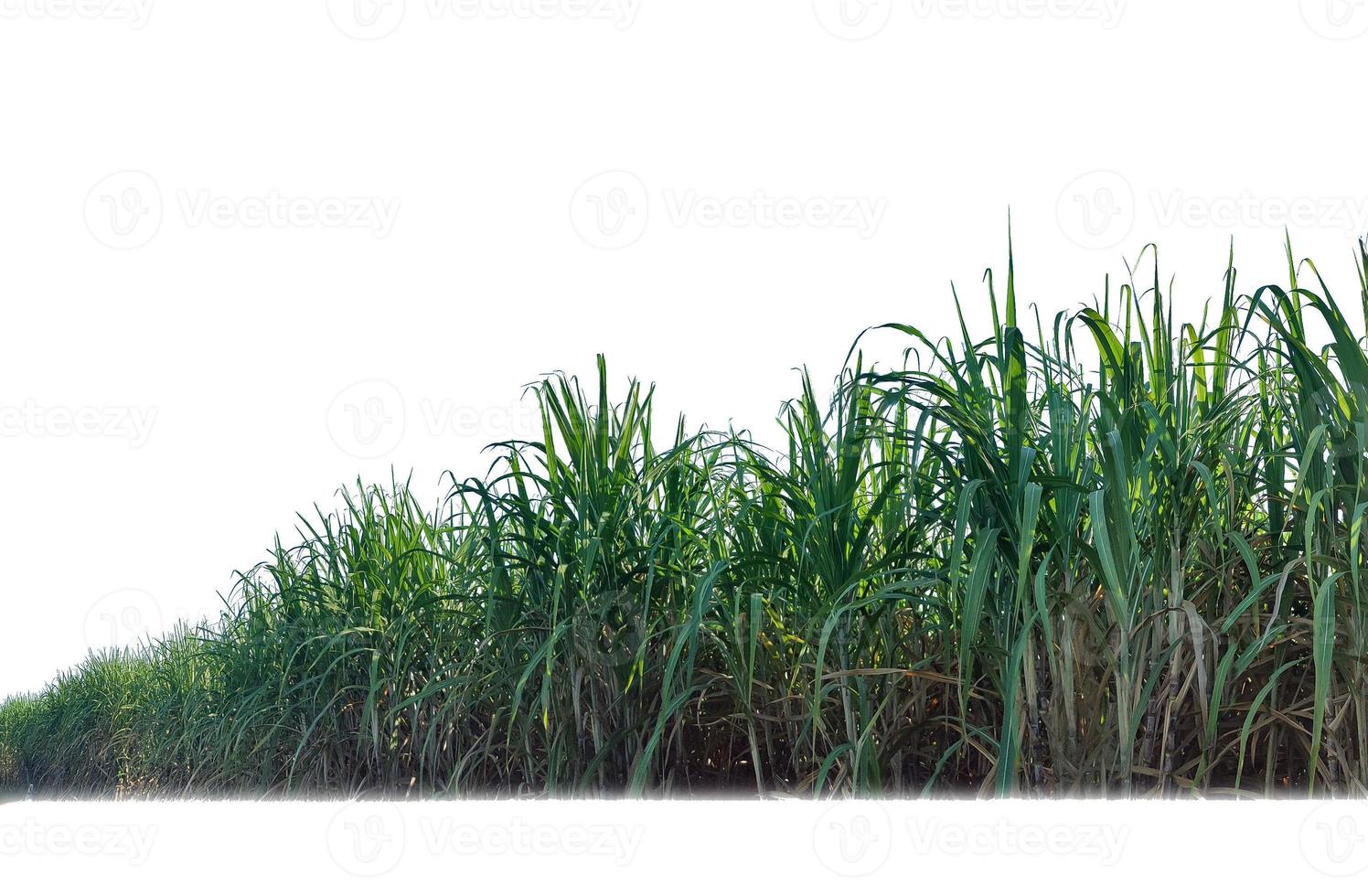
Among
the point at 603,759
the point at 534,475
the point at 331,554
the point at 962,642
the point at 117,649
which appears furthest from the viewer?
the point at 117,649

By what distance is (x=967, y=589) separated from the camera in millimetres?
1525

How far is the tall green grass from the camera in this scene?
5.16 feet

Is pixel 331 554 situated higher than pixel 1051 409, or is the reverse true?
pixel 1051 409

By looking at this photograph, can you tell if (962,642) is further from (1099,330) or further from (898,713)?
(1099,330)

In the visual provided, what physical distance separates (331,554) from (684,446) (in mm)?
1959

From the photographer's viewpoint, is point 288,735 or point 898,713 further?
point 288,735

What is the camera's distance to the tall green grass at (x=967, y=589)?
5.16 ft

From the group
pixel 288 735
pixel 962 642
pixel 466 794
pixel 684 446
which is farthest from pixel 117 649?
pixel 962 642

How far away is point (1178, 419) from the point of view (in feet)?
5.70

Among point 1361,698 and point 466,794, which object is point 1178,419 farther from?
point 466,794

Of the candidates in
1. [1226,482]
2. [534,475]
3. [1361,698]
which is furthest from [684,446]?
[1361,698]

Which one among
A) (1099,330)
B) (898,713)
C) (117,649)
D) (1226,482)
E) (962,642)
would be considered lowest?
(117,649)

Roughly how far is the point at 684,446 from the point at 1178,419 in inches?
42.8

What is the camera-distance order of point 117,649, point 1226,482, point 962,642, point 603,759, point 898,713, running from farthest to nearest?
1. point 117,649
2. point 603,759
3. point 898,713
4. point 1226,482
5. point 962,642
